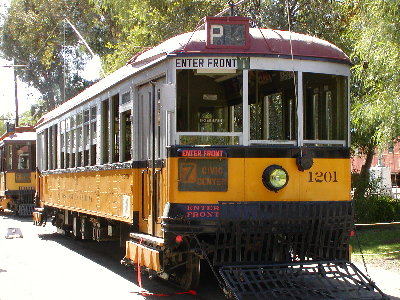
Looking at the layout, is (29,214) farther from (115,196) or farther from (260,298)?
(260,298)

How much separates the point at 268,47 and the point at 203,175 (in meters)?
1.75

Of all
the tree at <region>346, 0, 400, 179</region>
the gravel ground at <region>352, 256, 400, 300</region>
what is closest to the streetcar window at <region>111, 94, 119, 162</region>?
the gravel ground at <region>352, 256, 400, 300</region>

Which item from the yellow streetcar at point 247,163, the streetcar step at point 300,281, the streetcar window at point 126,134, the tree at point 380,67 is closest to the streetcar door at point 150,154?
the yellow streetcar at point 247,163

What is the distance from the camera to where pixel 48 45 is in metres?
36.3

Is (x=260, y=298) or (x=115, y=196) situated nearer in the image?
(x=260, y=298)

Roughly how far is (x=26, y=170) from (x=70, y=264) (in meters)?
17.3

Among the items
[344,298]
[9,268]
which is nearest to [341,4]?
[9,268]

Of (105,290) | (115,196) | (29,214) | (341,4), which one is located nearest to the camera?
(105,290)

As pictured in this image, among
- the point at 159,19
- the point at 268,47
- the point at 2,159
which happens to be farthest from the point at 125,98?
the point at 2,159

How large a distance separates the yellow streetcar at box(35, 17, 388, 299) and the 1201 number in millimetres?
16

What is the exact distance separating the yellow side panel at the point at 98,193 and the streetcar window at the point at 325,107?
2626 mm

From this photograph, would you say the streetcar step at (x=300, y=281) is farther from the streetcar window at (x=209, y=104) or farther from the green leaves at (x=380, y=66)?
the green leaves at (x=380, y=66)

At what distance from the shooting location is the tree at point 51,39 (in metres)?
33.0

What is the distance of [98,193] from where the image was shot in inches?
464
